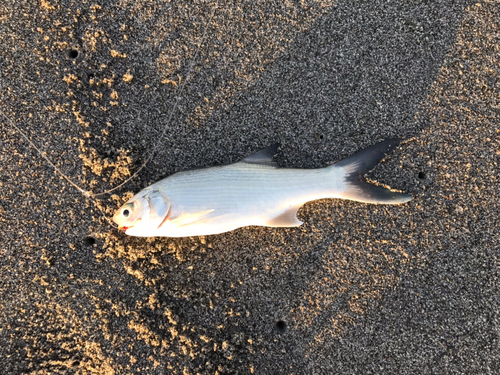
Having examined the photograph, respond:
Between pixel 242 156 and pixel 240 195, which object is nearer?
pixel 240 195

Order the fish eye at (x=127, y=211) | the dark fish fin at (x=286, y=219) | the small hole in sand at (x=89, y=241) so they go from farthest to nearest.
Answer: the small hole in sand at (x=89, y=241)
the dark fish fin at (x=286, y=219)
the fish eye at (x=127, y=211)

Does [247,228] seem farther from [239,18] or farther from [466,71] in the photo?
[466,71]

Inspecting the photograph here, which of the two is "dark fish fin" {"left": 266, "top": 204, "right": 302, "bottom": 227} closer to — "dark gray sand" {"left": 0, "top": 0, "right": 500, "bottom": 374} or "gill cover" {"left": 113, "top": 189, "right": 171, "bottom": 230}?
"dark gray sand" {"left": 0, "top": 0, "right": 500, "bottom": 374}

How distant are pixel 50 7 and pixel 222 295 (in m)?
2.77

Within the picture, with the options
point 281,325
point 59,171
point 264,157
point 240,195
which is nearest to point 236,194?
point 240,195

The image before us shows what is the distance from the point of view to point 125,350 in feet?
7.63

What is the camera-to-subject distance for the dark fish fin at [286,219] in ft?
7.77

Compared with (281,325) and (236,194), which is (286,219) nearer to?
(236,194)

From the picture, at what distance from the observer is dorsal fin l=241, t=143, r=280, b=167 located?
7.92ft

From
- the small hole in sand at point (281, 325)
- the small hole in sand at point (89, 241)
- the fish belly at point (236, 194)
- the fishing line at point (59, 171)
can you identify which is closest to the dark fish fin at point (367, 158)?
the fish belly at point (236, 194)

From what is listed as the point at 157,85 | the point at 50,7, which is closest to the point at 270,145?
the point at 157,85

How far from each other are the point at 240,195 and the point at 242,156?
400 mm

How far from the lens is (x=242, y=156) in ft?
8.41

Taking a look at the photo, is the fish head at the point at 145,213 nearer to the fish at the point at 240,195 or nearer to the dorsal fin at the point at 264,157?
the fish at the point at 240,195
